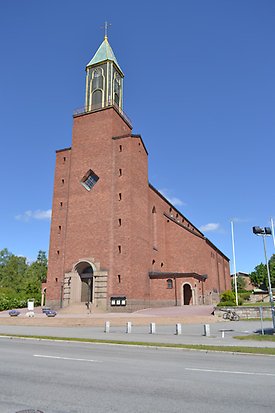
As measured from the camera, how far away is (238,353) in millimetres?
12375

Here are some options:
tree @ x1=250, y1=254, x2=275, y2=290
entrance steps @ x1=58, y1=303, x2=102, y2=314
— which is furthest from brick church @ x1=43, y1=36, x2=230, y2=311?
tree @ x1=250, y1=254, x2=275, y2=290

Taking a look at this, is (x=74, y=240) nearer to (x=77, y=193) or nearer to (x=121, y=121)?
(x=77, y=193)

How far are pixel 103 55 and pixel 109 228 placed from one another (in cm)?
2549

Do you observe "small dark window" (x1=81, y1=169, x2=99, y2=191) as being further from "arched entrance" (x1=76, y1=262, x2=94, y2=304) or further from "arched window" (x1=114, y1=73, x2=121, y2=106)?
"arched window" (x1=114, y1=73, x2=121, y2=106)

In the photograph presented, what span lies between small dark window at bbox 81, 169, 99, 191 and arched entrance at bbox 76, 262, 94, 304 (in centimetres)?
927

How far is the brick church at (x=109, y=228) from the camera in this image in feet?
121

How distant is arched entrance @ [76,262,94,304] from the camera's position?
126 feet

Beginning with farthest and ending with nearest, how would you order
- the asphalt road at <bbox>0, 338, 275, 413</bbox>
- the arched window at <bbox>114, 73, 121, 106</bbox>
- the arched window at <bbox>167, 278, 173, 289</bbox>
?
1. the arched window at <bbox>114, 73, 121, 106</bbox>
2. the arched window at <bbox>167, 278, 173, 289</bbox>
3. the asphalt road at <bbox>0, 338, 275, 413</bbox>

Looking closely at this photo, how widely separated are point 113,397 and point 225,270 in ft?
247

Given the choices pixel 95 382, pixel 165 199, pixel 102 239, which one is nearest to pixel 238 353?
pixel 95 382

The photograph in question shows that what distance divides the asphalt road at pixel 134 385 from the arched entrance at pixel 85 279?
2809 cm

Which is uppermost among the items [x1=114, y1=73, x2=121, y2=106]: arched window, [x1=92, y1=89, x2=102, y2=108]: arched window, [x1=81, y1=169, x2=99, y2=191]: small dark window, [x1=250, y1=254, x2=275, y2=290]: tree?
[x1=114, y1=73, x2=121, y2=106]: arched window

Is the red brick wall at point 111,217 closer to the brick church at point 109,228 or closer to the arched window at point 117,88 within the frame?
the brick church at point 109,228

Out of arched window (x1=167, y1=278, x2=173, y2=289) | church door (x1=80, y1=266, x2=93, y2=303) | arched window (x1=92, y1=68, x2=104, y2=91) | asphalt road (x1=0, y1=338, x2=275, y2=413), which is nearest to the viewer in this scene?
asphalt road (x1=0, y1=338, x2=275, y2=413)
